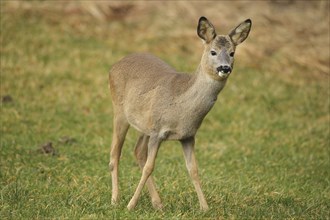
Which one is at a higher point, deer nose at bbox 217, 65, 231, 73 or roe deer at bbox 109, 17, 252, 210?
deer nose at bbox 217, 65, 231, 73

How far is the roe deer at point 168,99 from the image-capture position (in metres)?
7.05

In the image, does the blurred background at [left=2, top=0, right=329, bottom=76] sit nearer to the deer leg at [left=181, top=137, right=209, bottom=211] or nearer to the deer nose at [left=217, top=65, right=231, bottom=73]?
the deer leg at [left=181, top=137, right=209, bottom=211]

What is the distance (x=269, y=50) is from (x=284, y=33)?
62 cm

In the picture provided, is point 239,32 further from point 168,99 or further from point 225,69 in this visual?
point 168,99

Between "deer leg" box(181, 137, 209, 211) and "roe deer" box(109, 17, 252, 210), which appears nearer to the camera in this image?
"roe deer" box(109, 17, 252, 210)

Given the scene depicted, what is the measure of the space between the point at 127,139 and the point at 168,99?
12.3ft

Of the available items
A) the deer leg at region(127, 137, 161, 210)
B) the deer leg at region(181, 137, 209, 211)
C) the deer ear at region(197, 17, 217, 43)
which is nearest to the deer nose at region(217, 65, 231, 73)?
the deer ear at region(197, 17, 217, 43)

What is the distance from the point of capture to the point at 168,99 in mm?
7258

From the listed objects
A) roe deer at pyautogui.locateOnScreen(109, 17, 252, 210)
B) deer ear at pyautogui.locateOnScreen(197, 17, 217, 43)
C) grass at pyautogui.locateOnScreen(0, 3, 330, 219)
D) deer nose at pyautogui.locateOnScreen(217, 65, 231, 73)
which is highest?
deer ear at pyautogui.locateOnScreen(197, 17, 217, 43)

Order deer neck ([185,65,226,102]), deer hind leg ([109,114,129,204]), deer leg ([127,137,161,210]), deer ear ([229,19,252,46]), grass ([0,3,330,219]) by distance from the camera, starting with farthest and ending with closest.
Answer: deer hind leg ([109,114,129,204]) → grass ([0,3,330,219]) → deer ear ([229,19,252,46]) → deer leg ([127,137,161,210]) → deer neck ([185,65,226,102])

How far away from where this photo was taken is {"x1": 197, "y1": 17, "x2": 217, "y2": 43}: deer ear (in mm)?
7238

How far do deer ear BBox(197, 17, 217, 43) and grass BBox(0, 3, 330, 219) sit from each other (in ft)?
5.53

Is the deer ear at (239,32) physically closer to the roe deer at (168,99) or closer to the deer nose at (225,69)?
the roe deer at (168,99)

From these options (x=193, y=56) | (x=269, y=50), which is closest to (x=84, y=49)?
(x=193, y=56)
